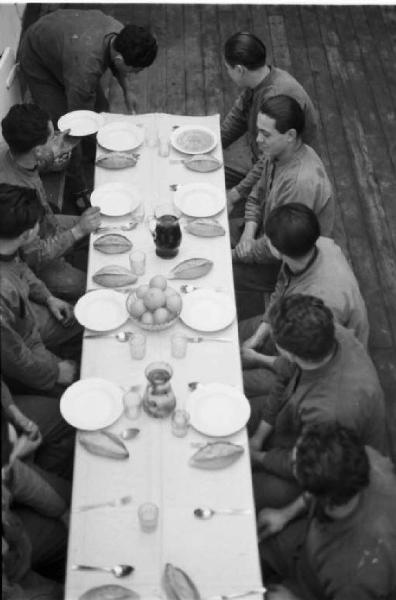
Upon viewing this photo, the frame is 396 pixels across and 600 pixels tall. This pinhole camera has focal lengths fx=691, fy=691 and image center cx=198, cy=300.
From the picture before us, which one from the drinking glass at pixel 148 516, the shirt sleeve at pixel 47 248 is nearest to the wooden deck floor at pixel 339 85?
the shirt sleeve at pixel 47 248

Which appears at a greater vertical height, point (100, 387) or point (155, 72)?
point (100, 387)

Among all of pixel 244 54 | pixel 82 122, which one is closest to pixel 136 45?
pixel 82 122

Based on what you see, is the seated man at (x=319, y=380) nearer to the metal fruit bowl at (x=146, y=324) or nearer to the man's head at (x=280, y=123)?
the metal fruit bowl at (x=146, y=324)

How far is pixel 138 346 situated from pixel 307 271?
84 cm

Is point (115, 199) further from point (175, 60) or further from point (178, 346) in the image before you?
point (175, 60)

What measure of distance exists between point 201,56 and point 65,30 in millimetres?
1938

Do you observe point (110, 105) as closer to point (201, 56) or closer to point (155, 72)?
point (155, 72)

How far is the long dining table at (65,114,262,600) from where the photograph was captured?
2295 mm

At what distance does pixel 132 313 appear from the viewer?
2.97 m

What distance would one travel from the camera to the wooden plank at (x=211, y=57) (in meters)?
5.71

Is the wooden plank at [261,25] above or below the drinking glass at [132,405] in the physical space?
below

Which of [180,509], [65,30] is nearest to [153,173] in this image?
[65,30]

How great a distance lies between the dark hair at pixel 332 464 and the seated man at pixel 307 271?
0.94m

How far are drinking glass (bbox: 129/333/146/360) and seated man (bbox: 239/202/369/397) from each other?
673mm
